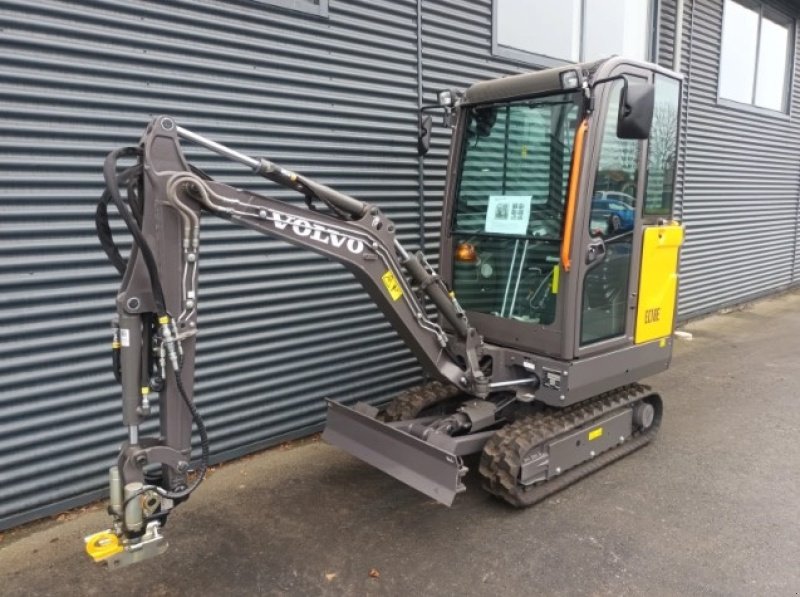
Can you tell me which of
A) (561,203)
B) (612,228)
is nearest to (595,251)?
(612,228)

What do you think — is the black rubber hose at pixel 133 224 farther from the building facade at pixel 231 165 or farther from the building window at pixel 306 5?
the building window at pixel 306 5

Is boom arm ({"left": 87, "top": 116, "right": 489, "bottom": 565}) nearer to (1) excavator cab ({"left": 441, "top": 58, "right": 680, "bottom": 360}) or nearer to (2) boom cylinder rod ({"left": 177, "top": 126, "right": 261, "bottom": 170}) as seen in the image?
(2) boom cylinder rod ({"left": 177, "top": 126, "right": 261, "bottom": 170})

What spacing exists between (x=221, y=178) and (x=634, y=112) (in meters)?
2.78

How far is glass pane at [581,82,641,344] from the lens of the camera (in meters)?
4.00

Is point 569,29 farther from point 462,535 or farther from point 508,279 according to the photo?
point 462,535

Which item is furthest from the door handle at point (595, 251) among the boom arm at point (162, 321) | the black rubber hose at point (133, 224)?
the black rubber hose at point (133, 224)

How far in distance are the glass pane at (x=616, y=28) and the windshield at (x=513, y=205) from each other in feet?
12.2

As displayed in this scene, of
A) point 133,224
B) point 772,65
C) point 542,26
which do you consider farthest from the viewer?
point 772,65

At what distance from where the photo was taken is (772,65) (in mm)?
10945

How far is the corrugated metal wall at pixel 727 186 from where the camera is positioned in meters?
9.09

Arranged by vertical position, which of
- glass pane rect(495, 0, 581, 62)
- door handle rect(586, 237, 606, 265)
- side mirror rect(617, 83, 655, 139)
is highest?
glass pane rect(495, 0, 581, 62)

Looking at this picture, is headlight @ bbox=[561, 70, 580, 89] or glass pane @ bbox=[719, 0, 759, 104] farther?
glass pane @ bbox=[719, 0, 759, 104]

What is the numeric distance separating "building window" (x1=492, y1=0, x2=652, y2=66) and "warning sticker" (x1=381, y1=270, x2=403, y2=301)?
3632 millimetres

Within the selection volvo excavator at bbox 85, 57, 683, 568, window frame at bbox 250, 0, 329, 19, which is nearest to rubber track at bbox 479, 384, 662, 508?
volvo excavator at bbox 85, 57, 683, 568
